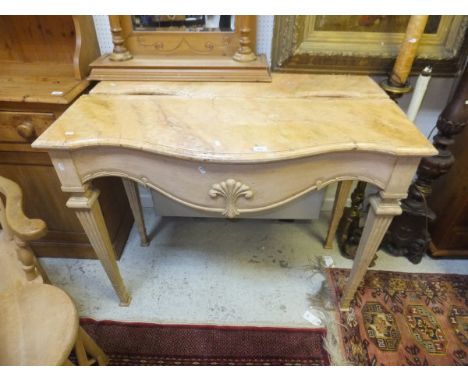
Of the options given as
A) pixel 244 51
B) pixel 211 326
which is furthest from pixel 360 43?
pixel 211 326

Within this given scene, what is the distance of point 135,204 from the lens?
1.41 meters

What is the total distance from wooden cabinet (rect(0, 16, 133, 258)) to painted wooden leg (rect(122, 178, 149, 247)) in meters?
0.09

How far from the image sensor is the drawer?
1025 millimetres

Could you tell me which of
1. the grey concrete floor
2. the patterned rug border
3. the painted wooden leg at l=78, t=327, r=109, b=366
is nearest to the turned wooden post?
the grey concrete floor

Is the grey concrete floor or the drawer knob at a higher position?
the drawer knob

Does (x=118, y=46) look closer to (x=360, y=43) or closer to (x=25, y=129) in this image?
(x=25, y=129)

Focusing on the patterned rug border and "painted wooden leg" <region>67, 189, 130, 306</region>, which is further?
the patterned rug border

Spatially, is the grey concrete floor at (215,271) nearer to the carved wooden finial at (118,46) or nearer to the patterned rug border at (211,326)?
the patterned rug border at (211,326)

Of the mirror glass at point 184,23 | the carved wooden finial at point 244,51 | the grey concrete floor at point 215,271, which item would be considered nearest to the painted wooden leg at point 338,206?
the grey concrete floor at point 215,271

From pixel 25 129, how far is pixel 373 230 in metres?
1.21

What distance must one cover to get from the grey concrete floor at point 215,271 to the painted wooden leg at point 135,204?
0.22ft

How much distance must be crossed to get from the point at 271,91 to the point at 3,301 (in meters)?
1.00

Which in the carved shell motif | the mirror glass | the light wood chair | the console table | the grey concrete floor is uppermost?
the mirror glass

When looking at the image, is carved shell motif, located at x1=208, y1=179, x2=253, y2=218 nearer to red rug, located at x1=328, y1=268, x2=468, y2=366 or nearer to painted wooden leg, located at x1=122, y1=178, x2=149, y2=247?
painted wooden leg, located at x1=122, y1=178, x2=149, y2=247
